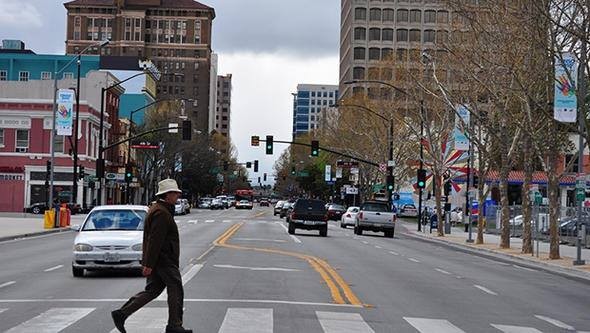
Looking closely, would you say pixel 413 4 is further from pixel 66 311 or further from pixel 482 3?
pixel 66 311

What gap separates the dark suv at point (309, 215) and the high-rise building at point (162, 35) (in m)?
122

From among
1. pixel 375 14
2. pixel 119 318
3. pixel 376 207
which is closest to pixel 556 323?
pixel 119 318

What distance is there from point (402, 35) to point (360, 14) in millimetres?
7219

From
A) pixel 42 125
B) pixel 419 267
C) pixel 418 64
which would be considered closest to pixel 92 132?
pixel 42 125

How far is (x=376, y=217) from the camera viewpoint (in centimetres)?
4834

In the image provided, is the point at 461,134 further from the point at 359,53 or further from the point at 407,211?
the point at 359,53

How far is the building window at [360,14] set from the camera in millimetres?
133125

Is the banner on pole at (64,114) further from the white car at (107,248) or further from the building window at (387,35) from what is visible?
the building window at (387,35)

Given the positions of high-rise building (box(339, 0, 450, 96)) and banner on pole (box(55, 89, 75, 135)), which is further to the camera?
high-rise building (box(339, 0, 450, 96))

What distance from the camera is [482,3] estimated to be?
3550 centimetres

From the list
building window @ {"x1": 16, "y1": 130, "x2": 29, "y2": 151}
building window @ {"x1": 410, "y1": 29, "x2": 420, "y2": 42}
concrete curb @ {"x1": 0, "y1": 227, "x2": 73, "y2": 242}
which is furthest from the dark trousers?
building window @ {"x1": 410, "y1": 29, "x2": 420, "y2": 42}

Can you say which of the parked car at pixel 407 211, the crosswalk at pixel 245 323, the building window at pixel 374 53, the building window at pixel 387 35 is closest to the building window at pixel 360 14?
the building window at pixel 387 35

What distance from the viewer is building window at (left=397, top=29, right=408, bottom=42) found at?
13200 centimetres

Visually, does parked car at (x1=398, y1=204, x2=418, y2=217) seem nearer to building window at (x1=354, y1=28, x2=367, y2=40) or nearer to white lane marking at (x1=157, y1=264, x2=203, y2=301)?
building window at (x1=354, y1=28, x2=367, y2=40)
